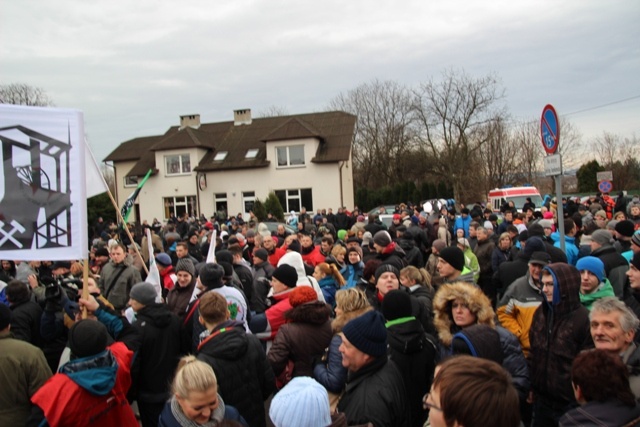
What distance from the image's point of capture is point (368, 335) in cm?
327

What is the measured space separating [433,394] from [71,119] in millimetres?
3725

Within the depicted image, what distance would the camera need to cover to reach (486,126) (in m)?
48.7

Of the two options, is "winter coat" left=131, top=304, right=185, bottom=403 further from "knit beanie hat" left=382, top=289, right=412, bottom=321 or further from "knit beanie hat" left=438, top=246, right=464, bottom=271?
"knit beanie hat" left=438, top=246, right=464, bottom=271

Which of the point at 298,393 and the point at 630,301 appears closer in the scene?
the point at 298,393

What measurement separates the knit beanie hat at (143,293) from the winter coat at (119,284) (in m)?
2.90

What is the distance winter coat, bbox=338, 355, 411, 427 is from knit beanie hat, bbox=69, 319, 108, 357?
5.43 feet

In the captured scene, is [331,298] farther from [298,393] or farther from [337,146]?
[337,146]

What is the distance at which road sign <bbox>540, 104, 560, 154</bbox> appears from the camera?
701 centimetres

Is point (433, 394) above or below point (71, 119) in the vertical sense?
below

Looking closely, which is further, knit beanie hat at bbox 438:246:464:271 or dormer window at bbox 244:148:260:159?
dormer window at bbox 244:148:260:159

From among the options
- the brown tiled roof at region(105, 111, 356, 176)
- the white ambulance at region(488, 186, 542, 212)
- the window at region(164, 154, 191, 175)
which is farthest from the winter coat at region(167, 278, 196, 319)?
the window at region(164, 154, 191, 175)

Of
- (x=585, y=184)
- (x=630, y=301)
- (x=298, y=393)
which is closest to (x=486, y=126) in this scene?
(x=585, y=184)

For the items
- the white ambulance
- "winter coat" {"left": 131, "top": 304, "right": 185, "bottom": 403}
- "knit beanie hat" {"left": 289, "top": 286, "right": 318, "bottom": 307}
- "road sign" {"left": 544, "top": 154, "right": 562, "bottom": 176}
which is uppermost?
"road sign" {"left": 544, "top": 154, "right": 562, "bottom": 176}

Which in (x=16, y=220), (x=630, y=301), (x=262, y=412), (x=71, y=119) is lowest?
(x=262, y=412)
